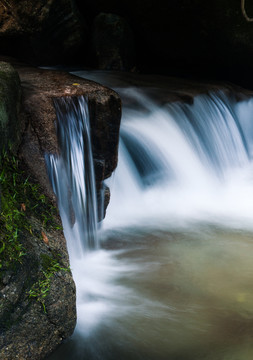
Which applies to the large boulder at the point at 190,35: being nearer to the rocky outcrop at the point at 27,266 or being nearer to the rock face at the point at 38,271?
the rock face at the point at 38,271

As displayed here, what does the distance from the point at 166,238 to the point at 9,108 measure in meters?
1.95

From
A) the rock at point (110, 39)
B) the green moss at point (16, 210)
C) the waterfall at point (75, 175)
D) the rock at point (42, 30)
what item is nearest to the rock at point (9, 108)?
the green moss at point (16, 210)

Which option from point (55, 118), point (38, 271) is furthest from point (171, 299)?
point (55, 118)

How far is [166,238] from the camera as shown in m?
4.41

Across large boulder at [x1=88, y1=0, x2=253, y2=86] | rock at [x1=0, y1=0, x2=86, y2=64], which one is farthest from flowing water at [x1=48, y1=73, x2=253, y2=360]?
rock at [x1=0, y1=0, x2=86, y2=64]

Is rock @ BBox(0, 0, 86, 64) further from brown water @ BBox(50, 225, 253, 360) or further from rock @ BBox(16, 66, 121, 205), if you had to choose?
brown water @ BBox(50, 225, 253, 360)

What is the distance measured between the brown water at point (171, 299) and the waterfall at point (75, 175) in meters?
0.24

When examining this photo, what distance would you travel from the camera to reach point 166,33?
26.7 ft

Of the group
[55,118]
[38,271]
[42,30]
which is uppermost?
[42,30]

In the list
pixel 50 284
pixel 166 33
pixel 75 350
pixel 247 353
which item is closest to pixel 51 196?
pixel 50 284

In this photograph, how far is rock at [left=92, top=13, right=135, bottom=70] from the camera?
807 centimetres

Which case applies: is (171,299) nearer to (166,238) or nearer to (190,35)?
(166,238)

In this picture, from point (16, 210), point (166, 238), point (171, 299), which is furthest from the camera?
point (166, 238)

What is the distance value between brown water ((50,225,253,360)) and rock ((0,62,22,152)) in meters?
1.20
